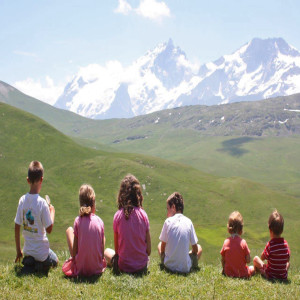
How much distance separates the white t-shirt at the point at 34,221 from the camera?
42.5 feet

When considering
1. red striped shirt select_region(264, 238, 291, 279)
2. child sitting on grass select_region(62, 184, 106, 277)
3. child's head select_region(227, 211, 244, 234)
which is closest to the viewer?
child sitting on grass select_region(62, 184, 106, 277)

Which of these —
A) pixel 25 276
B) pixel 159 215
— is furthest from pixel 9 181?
pixel 25 276

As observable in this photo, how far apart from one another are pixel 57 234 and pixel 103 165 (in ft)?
154

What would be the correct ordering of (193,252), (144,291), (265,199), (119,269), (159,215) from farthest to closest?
(265,199)
(159,215)
(193,252)
(119,269)
(144,291)

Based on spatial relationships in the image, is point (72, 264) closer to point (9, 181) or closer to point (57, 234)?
point (57, 234)

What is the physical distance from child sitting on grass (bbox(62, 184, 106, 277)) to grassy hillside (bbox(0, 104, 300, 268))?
2314 inches

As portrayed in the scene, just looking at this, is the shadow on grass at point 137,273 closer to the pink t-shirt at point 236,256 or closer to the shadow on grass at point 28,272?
the shadow on grass at point 28,272

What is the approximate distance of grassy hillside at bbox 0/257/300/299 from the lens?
11.3 metres

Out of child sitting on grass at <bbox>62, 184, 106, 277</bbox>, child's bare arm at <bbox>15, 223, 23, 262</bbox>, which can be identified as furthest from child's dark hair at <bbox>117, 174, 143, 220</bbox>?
child's bare arm at <bbox>15, 223, 23, 262</bbox>

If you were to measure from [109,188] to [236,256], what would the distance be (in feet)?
323

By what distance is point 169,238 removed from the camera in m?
14.5

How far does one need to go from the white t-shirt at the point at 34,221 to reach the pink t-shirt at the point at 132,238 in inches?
107

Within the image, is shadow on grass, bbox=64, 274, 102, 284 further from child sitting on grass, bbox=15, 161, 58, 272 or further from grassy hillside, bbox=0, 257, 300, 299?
child sitting on grass, bbox=15, 161, 58, 272

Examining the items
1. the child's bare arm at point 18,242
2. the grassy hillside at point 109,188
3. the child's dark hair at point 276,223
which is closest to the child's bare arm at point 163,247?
the child's dark hair at point 276,223
